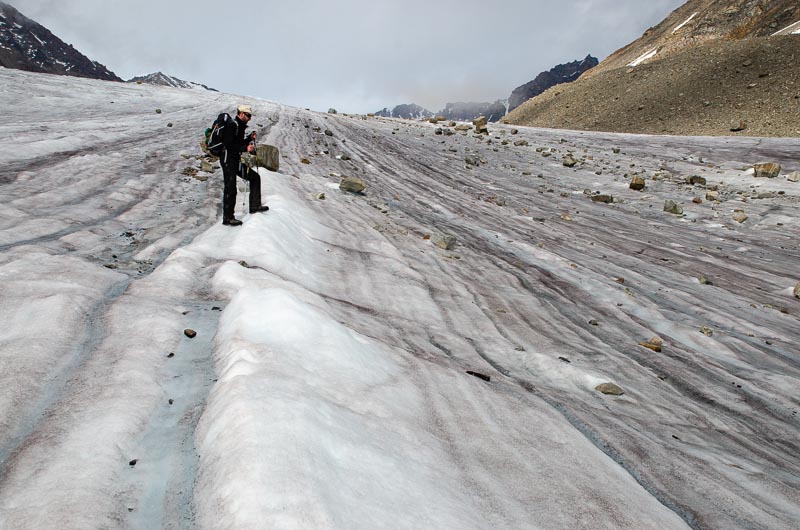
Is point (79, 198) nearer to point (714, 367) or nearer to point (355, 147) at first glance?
point (714, 367)

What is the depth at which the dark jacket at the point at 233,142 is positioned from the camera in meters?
6.71

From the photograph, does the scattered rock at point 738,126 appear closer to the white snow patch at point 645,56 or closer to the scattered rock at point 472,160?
the scattered rock at point 472,160

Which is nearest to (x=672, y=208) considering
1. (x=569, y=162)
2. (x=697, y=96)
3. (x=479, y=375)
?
(x=569, y=162)

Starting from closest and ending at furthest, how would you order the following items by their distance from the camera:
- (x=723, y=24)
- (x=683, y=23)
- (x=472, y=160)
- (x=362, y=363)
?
(x=362, y=363) < (x=472, y=160) < (x=723, y=24) < (x=683, y=23)

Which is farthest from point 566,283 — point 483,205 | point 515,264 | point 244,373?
point 244,373

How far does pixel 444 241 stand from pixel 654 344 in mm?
4002

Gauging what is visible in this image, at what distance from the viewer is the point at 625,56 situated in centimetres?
7619

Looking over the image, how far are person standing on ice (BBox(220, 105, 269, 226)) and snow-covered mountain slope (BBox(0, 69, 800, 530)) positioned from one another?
1.28 ft

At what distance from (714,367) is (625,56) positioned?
88047 mm

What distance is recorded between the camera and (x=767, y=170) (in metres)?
16.3

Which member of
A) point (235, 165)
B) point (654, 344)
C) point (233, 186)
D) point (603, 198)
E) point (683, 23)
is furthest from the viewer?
point (683, 23)

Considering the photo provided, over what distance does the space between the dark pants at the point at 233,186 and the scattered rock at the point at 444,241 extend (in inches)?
135

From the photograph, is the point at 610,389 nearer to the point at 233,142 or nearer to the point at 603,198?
the point at 233,142

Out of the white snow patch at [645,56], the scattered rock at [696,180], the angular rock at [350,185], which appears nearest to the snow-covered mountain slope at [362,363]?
the angular rock at [350,185]
